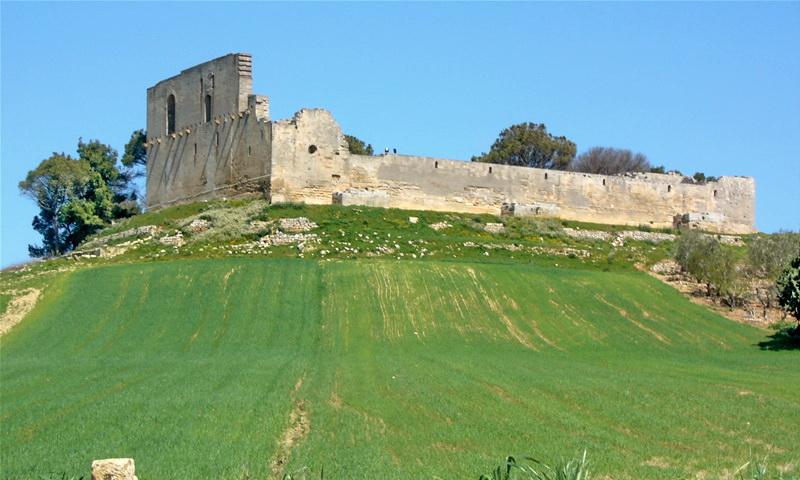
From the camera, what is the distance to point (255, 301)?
108ft

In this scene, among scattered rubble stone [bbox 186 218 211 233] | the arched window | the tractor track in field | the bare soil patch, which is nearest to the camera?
the tractor track in field

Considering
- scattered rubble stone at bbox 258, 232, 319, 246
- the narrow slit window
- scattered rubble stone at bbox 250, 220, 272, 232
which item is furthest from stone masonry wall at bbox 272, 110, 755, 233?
the narrow slit window

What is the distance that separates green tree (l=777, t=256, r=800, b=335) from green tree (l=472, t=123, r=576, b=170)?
32.8 m

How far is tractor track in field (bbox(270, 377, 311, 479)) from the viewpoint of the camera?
14750mm

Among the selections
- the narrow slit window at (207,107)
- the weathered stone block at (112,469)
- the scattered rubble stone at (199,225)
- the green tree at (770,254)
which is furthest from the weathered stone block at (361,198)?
the weathered stone block at (112,469)

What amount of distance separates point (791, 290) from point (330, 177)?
1669cm

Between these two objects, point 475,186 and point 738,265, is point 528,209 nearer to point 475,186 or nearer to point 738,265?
point 475,186

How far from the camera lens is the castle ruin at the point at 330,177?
42.6 metres

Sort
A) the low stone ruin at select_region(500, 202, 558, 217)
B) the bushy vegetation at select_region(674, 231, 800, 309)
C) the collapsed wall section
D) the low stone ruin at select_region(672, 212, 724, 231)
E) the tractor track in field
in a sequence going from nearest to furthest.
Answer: the tractor track in field, the bushy vegetation at select_region(674, 231, 800, 309), the collapsed wall section, the low stone ruin at select_region(500, 202, 558, 217), the low stone ruin at select_region(672, 212, 724, 231)

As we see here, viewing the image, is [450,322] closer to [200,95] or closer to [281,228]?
[281,228]

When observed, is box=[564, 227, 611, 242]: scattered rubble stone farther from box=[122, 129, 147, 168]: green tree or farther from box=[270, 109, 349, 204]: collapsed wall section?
box=[122, 129, 147, 168]: green tree

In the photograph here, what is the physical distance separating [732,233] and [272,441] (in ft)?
118

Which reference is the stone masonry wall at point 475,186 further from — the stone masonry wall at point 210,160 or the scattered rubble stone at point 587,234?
the scattered rubble stone at point 587,234

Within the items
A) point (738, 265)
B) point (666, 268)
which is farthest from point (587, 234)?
point (738, 265)
